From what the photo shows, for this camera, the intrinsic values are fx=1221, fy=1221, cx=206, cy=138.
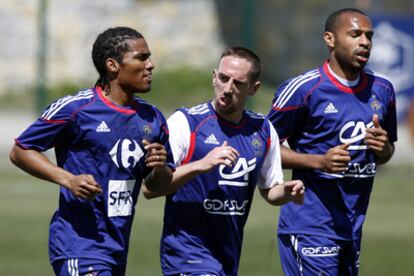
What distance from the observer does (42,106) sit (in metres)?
23.5

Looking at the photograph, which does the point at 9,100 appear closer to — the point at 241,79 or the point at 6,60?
the point at 6,60

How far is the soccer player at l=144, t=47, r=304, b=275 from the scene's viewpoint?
24.4 feet

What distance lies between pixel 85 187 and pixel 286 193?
4.60 ft

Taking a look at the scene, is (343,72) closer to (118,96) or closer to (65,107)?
(118,96)

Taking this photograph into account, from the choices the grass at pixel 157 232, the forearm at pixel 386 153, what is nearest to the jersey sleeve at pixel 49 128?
the forearm at pixel 386 153

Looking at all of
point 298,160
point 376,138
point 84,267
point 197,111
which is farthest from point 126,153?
point 376,138

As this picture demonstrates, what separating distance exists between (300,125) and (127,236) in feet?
5.25

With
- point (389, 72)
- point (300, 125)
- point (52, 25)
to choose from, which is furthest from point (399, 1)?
point (300, 125)

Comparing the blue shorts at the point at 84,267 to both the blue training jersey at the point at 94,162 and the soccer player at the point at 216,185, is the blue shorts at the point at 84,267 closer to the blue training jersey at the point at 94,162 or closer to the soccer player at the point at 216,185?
the blue training jersey at the point at 94,162

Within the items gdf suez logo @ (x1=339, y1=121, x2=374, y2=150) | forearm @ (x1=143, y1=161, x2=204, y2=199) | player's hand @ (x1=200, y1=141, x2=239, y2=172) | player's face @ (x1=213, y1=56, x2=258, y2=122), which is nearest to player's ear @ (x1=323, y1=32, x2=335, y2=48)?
gdf suez logo @ (x1=339, y1=121, x2=374, y2=150)

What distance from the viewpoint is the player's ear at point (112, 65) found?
7.29m

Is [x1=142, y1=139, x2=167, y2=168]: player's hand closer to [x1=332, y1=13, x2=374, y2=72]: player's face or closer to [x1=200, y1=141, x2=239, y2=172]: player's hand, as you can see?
[x1=200, y1=141, x2=239, y2=172]: player's hand

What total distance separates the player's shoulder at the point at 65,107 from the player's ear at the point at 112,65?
0.71 feet

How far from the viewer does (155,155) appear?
710 centimetres
